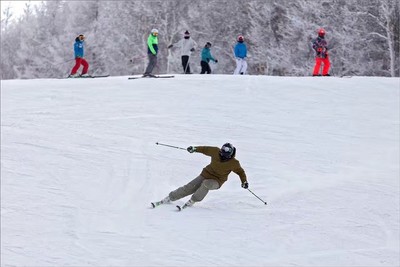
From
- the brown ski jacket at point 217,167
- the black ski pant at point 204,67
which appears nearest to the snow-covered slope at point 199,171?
the brown ski jacket at point 217,167

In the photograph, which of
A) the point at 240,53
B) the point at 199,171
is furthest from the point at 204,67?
the point at 199,171

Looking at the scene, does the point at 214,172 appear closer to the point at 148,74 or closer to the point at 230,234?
the point at 230,234

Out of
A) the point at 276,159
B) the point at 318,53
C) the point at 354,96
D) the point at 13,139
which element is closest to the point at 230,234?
the point at 276,159

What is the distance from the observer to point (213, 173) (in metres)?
10.8

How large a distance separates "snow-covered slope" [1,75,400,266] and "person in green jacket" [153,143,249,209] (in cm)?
27

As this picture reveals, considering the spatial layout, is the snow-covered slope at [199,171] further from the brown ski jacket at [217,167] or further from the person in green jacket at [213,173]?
the brown ski jacket at [217,167]

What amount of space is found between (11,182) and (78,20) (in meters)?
36.4

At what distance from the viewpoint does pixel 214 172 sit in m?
10.8

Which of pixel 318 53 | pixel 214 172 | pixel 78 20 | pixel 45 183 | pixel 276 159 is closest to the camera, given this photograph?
pixel 214 172

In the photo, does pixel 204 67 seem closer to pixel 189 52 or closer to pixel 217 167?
pixel 189 52

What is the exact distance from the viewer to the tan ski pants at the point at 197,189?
1076 centimetres

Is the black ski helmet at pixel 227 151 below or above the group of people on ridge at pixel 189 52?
below

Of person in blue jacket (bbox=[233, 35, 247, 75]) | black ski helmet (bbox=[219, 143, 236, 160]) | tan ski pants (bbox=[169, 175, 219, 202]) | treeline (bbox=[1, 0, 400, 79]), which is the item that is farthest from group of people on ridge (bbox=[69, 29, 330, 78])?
black ski helmet (bbox=[219, 143, 236, 160])

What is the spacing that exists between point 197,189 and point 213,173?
38 cm
